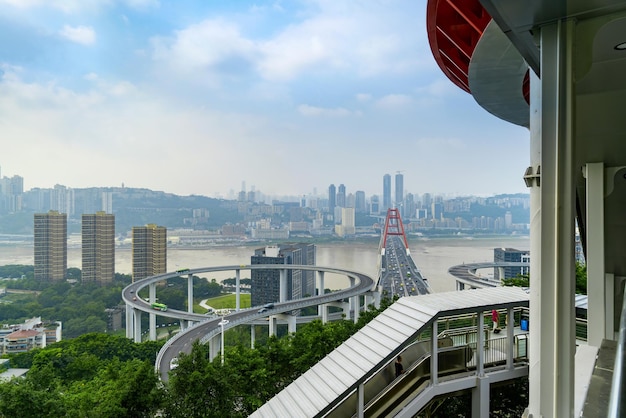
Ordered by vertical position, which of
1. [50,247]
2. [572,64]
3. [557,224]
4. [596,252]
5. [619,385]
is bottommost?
[50,247]

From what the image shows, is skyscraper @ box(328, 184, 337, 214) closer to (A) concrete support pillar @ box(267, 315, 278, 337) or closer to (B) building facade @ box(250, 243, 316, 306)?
(B) building facade @ box(250, 243, 316, 306)

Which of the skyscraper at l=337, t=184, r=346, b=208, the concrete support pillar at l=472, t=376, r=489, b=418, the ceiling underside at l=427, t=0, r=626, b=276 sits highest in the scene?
the skyscraper at l=337, t=184, r=346, b=208

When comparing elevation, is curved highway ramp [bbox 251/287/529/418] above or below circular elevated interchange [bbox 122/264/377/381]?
above

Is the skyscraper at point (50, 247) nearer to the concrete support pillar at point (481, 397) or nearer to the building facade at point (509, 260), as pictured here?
the concrete support pillar at point (481, 397)

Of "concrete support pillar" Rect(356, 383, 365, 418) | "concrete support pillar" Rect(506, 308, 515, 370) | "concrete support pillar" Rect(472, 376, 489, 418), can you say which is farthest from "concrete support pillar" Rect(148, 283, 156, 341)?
"concrete support pillar" Rect(506, 308, 515, 370)

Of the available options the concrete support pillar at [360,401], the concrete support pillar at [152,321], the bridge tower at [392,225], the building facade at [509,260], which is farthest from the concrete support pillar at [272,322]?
the building facade at [509,260]

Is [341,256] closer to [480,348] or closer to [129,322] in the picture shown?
[129,322]

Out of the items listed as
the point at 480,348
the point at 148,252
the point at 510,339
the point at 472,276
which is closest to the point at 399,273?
the point at 472,276
